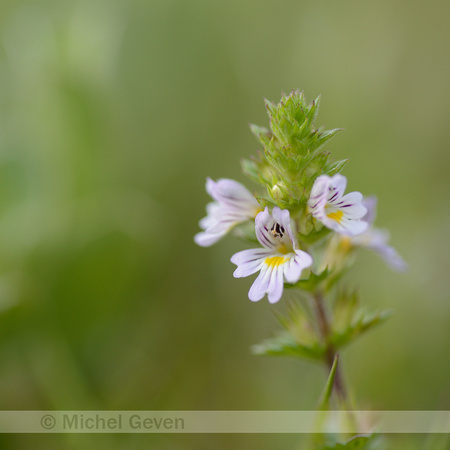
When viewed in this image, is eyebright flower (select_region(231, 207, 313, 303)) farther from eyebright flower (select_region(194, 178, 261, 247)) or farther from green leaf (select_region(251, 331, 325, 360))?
green leaf (select_region(251, 331, 325, 360))

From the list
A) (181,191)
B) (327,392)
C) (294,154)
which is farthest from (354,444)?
(181,191)

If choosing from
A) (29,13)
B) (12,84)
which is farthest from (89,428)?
(29,13)

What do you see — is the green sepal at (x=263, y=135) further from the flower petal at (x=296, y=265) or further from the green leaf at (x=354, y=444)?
the green leaf at (x=354, y=444)

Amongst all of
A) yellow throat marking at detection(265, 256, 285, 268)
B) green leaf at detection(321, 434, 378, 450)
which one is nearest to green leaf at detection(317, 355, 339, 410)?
green leaf at detection(321, 434, 378, 450)

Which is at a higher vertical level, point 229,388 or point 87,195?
point 87,195

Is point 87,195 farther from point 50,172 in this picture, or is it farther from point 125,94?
point 125,94
